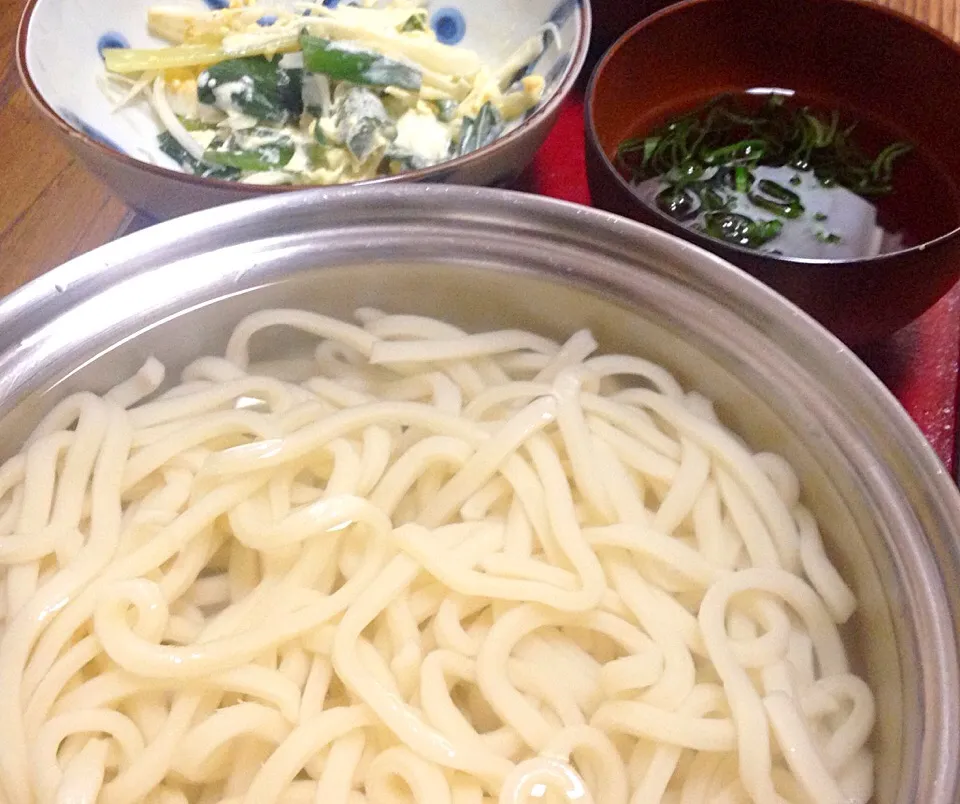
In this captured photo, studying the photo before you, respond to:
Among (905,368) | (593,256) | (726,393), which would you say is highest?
(593,256)

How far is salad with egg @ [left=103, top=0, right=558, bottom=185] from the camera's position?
1.33 m

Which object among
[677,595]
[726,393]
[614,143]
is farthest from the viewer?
[614,143]

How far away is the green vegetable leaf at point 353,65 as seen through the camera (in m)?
1.36

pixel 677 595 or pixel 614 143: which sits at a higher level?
pixel 614 143

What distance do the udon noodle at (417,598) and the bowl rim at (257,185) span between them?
0.66ft

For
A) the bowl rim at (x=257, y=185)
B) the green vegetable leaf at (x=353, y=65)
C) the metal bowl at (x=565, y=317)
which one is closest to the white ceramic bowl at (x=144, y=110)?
the bowl rim at (x=257, y=185)

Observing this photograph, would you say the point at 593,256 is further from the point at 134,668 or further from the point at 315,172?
the point at 134,668

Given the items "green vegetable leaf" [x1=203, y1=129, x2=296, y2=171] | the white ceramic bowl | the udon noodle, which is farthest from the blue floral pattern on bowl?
the udon noodle

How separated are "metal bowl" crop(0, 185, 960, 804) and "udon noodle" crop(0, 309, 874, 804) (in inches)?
1.3

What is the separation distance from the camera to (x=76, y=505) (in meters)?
0.90

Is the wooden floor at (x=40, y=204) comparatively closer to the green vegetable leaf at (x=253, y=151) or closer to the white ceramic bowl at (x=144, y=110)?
the white ceramic bowl at (x=144, y=110)

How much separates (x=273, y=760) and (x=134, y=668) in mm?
154

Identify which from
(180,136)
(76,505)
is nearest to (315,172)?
(180,136)

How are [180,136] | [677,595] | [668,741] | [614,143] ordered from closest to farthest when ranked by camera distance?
[668,741], [677,595], [614,143], [180,136]
